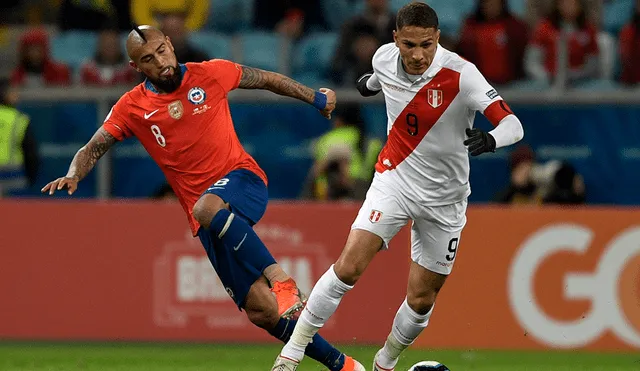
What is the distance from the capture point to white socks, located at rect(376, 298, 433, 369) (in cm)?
928

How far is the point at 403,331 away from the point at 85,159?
246cm

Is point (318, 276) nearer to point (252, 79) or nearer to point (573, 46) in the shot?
point (252, 79)

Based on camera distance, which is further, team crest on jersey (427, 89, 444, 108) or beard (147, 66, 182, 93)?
beard (147, 66, 182, 93)

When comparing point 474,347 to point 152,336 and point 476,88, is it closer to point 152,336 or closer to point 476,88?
point 152,336

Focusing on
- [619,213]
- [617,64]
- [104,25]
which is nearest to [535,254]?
[619,213]

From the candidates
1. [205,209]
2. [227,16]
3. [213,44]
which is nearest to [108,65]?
[213,44]

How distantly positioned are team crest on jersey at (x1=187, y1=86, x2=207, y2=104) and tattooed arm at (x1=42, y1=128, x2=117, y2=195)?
592 millimetres

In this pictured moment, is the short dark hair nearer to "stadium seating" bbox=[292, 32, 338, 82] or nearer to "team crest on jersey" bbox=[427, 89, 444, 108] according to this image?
"team crest on jersey" bbox=[427, 89, 444, 108]

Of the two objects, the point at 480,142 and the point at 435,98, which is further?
the point at 435,98

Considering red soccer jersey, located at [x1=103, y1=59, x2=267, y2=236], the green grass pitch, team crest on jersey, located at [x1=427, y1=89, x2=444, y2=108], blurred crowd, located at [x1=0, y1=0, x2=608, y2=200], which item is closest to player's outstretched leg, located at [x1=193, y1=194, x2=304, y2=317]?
red soccer jersey, located at [x1=103, y1=59, x2=267, y2=236]

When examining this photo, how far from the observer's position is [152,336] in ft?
42.6

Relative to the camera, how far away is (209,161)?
29.8 feet

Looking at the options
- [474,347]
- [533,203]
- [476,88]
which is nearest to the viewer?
[476,88]

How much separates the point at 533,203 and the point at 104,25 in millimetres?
5561
